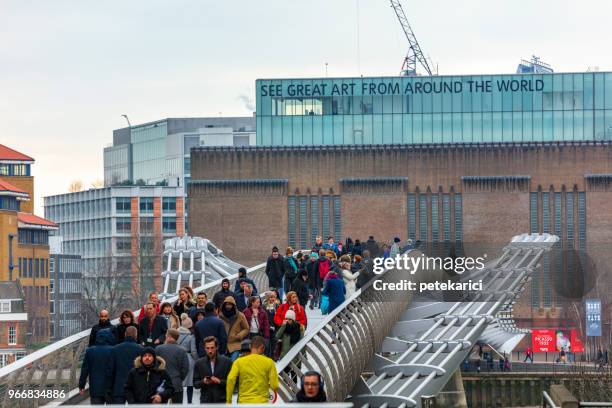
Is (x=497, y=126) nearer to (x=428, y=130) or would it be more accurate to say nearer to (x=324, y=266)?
(x=428, y=130)

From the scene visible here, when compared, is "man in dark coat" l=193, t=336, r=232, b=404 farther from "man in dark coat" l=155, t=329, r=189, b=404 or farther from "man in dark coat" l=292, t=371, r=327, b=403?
"man in dark coat" l=292, t=371, r=327, b=403

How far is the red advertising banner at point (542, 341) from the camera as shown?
106 meters

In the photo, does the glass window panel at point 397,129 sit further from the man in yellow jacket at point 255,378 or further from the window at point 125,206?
the man in yellow jacket at point 255,378

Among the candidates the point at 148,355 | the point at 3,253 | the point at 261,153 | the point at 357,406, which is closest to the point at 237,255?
the point at 261,153

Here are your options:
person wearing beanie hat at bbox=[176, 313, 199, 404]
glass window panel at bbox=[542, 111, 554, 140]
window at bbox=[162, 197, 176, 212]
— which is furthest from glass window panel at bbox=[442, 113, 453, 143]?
person wearing beanie hat at bbox=[176, 313, 199, 404]

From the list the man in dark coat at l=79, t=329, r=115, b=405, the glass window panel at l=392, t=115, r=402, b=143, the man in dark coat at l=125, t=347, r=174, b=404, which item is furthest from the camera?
the glass window panel at l=392, t=115, r=402, b=143

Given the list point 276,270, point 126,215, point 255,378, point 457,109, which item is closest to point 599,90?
point 457,109

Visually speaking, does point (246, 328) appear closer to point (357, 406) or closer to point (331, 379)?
point (331, 379)

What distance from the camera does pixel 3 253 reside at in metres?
143

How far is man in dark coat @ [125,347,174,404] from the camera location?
→ 20094 millimetres

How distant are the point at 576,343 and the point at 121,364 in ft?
281

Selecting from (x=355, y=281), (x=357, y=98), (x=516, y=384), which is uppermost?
(x=357, y=98)

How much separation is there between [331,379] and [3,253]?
119m

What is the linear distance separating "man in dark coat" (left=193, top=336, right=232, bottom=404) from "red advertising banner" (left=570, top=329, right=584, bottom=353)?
85313mm
